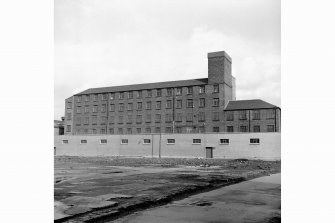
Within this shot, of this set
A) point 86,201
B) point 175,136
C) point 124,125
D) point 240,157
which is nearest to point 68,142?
point 124,125

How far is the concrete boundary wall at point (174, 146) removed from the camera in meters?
34.5

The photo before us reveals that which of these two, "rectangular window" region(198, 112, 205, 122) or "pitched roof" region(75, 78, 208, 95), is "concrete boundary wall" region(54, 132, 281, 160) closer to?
"rectangular window" region(198, 112, 205, 122)

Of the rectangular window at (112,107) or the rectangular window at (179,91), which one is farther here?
the rectangular window at (112,107)

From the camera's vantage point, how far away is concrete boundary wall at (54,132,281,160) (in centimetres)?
3450

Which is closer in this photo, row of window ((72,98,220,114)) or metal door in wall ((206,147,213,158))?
metal door in wall ((206,147,213,158))

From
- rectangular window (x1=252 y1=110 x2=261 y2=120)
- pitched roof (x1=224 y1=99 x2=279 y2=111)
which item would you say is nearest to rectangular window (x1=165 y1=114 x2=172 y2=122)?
pitched roof (x1=224 y1=99 x2=279 y2=111)

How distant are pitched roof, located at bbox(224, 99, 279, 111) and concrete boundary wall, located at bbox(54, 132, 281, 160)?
11.2 metres

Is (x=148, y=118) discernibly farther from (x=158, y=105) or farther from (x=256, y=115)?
(x=256, y=115)

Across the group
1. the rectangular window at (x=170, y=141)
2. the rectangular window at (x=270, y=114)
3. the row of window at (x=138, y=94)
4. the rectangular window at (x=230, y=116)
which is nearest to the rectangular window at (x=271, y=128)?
the rectangular window at (x=270, y=114)

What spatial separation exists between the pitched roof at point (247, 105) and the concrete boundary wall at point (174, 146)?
11.2m

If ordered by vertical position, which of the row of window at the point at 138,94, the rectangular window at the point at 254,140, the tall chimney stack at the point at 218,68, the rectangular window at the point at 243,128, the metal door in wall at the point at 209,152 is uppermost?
the tall chimney stack at the point at 218,68

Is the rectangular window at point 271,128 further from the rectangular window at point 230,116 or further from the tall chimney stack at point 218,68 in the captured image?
the tall chimney stack at point 218,68

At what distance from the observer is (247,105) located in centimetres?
4681

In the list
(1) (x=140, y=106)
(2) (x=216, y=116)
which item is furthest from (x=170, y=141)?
(1) (x=140, y=106)
